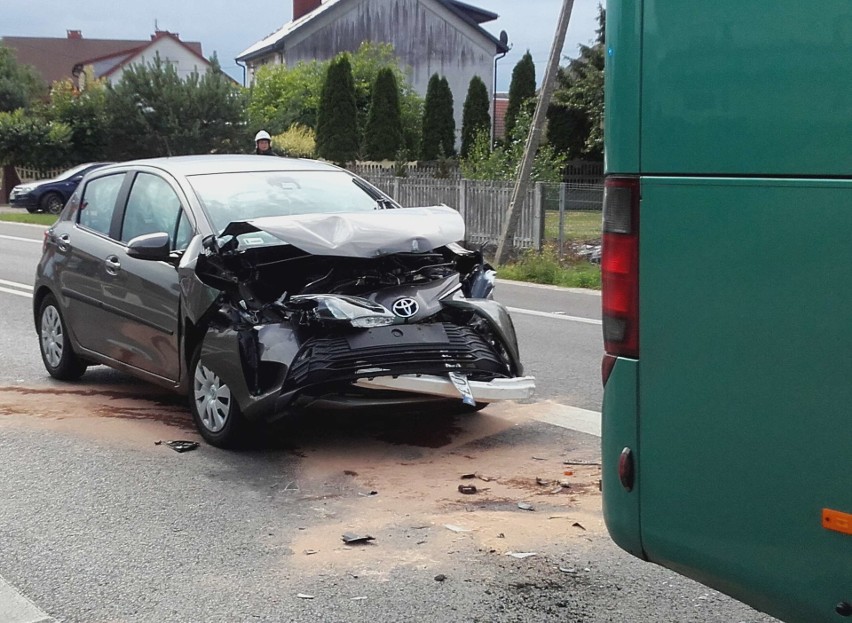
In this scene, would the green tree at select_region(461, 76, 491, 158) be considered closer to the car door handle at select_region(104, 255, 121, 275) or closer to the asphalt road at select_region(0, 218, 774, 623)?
the asphalt road at select_region(0, 218, 774, 623)

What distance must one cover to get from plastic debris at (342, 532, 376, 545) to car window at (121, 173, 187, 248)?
2.69 m

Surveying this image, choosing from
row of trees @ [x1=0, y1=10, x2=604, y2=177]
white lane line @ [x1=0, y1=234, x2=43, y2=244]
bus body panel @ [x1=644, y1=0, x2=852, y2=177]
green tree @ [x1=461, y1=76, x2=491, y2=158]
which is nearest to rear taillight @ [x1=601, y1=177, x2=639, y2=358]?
bus body panel @ [x1=644, y1=0, x2=852, y2=177]

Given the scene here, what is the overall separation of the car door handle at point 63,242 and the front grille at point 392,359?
2.97 m

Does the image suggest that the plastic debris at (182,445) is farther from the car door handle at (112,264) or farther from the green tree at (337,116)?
the green tree at (337,116)

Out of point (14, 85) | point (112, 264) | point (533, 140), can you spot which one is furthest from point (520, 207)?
point (14, 85)

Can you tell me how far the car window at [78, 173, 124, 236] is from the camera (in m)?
7.83

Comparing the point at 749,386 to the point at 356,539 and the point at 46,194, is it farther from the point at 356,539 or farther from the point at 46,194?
the point at 46,194

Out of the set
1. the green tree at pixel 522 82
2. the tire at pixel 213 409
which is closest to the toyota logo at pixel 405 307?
the tire at pixel 213 409

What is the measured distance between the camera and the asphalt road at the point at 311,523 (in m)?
4.18

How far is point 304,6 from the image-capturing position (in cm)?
6175

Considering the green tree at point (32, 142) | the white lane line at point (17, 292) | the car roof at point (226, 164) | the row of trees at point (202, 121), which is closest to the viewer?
the car roof at point (226, 164)

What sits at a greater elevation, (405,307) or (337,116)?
(337,116)

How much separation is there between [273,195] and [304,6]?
Answer: 5735 cm

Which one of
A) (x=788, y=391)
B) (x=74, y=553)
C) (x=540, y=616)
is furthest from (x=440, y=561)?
(x=788, y=391)
